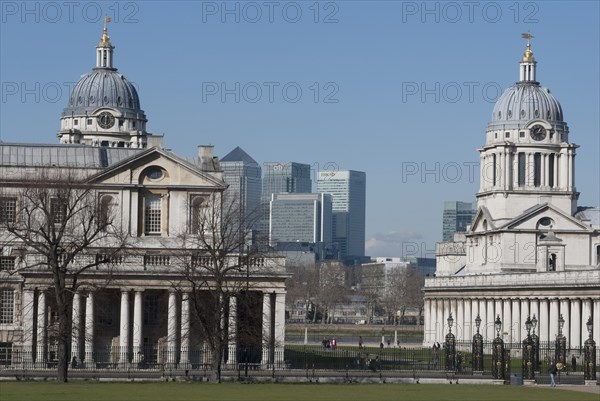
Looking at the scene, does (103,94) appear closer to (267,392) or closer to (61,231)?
(61,231)

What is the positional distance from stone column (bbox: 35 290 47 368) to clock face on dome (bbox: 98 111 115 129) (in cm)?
6346

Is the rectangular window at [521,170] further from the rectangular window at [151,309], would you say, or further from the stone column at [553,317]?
the rectangular window at [151,309]

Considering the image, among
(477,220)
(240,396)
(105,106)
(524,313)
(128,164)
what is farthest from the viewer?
(477,220)

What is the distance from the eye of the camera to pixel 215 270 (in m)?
102

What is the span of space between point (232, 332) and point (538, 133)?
87.9m

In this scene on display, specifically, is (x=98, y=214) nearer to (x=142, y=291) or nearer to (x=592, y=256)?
(x=142, y=291)

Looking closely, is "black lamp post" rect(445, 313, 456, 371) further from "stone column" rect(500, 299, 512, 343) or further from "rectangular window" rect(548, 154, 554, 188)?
"rectangular window" rect(548, 154, 554, 188)

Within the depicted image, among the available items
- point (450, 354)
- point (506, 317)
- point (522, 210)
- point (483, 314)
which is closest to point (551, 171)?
point (522, 210)

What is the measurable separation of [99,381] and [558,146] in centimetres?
9699

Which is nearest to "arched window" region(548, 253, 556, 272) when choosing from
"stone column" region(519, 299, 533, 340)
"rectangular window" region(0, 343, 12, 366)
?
"stone column" region(519, 299, 533, 340)

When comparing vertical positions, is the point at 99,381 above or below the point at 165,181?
below

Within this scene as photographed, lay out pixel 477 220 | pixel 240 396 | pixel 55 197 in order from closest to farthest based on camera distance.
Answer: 1. pixel 240 396
2. pixel 55 197
3. pixel 477 220

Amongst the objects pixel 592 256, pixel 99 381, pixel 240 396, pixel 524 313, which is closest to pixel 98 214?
pixel 99 381

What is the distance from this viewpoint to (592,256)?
184m
